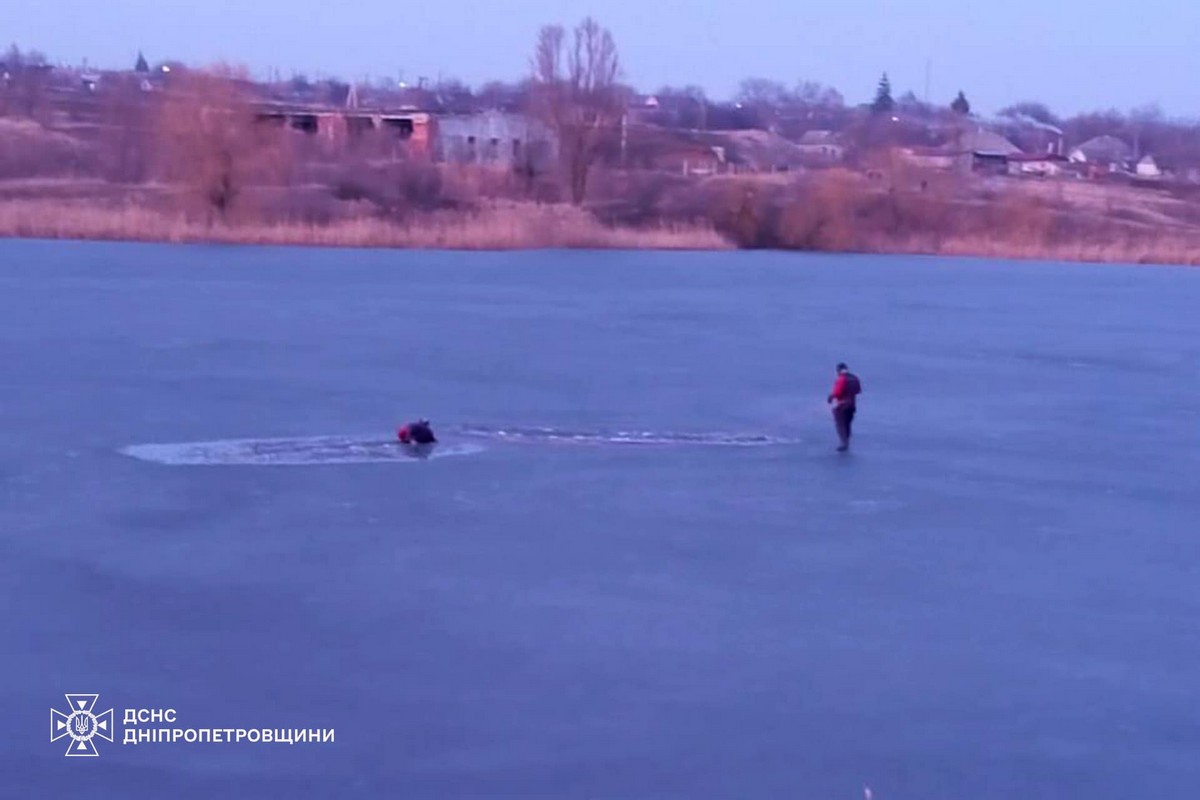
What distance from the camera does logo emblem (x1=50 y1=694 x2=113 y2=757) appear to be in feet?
25.2

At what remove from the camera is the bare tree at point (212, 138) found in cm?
4153

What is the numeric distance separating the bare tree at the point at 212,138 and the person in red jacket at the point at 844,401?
27639 millimetres

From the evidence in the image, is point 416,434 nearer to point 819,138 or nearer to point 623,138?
point 623,138

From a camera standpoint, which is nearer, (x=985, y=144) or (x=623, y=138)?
(x=623, y=138)

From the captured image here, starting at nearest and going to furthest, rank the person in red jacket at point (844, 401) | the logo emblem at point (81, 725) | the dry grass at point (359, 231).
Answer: the logo emblem at point (81, 725) < the person in red jacket at point (844, 401) < the dry grass at point (359, 231)

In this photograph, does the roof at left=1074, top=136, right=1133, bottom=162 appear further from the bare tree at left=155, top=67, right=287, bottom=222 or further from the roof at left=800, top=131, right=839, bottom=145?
the bare tree at left=155, top=67, right=287, bottom=222

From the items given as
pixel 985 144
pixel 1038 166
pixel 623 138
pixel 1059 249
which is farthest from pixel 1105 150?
pixel 1059 249

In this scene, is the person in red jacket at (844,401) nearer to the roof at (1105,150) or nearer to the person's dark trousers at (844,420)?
the person's dark trousers at (844,420)

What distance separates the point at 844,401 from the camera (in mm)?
15492

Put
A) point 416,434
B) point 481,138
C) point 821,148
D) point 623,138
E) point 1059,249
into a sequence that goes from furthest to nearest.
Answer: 1. point 821,148
2. point 481,138
3. point 623,138
4. point 1059,249
5. point 416,434

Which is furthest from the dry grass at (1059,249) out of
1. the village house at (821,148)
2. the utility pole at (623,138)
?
the village house at (821,148)

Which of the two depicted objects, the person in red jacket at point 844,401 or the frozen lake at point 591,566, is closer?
the frozen lake at point 591,566

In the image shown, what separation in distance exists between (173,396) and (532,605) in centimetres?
806

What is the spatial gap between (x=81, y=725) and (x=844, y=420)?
29.0 feet
